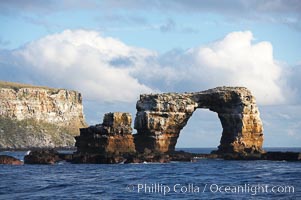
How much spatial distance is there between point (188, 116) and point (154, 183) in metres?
46.3

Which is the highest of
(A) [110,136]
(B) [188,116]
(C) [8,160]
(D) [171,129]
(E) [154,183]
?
(B) [188,116]

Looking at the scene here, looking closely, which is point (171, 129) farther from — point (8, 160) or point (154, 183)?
point (154, 183)

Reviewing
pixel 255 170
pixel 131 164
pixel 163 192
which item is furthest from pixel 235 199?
pixel 131 164

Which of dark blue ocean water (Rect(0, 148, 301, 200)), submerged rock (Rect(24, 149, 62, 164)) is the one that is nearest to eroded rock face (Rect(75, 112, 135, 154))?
submerged rock (Rect(24, 149, 62, 164))

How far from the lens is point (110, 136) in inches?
3807

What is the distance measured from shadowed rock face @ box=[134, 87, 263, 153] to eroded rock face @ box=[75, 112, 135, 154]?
3.27 metres

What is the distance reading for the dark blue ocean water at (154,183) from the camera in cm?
4847

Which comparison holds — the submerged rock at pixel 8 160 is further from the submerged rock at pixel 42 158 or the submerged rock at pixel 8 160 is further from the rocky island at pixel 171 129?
the rocky island at pixel 171 129

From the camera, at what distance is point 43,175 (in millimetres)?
67562

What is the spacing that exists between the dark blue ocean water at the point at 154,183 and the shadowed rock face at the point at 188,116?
2304cm

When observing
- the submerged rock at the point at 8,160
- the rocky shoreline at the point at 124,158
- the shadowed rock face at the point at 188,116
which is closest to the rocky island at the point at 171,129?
the shadowed rock face at the point at 188,116

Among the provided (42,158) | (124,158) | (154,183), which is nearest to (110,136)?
(124,158)

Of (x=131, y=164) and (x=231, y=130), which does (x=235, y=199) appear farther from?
(x=231, y=130)

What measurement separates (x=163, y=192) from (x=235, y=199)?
669 cm
